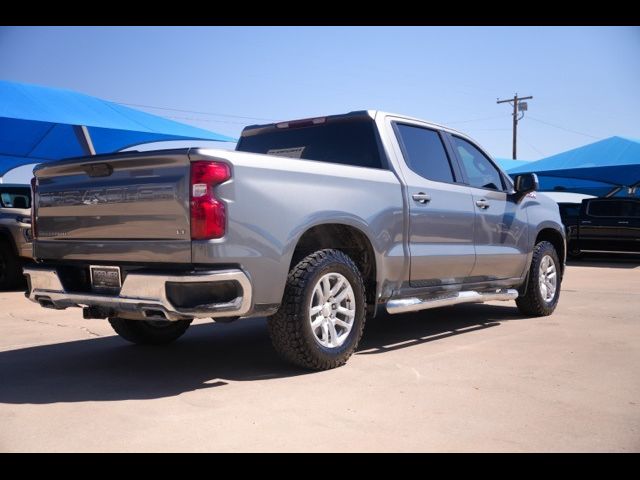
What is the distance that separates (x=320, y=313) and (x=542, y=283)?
3518 mm

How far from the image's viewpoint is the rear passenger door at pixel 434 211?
538 cm

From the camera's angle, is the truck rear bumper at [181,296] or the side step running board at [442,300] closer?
the truck rear bumper at [181,296]

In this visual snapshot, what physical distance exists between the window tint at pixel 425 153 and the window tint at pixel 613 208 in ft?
37.8

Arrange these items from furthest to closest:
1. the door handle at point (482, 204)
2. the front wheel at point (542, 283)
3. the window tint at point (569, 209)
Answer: the window tint at point (569, 209)
the front wheel at point (542, 283)
the door handle at point (482, 204)

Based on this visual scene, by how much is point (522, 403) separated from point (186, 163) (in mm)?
2350

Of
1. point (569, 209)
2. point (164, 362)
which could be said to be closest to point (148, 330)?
point (164, 362)

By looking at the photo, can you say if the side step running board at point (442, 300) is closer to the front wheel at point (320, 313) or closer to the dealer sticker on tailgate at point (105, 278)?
the front wheel at point (320, 313)

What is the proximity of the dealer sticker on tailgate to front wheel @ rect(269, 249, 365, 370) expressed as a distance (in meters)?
1.02

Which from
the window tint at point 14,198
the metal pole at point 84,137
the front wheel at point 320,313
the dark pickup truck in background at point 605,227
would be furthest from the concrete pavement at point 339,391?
the dark pickup truck in background at point 605,227

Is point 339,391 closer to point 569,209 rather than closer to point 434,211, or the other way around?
point 434,211

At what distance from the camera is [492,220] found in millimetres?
6328
